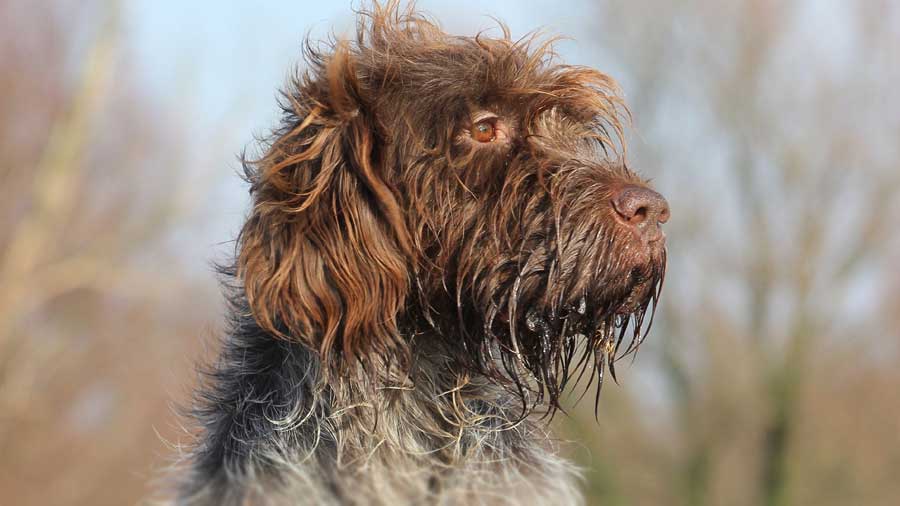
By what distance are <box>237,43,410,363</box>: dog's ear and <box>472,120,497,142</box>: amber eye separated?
33 cm

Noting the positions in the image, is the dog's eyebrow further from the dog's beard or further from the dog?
the dog's beard

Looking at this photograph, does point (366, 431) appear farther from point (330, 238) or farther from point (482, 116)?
point (482, 116)

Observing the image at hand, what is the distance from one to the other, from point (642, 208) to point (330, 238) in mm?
1018

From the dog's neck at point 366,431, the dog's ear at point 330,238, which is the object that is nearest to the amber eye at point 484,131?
the dog's ear at point 330,238

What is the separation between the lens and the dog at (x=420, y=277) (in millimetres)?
3320

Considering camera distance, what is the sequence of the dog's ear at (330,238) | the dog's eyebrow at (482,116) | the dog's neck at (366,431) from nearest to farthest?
1. the dog's ear at (330,238)
2. the dog's neck at (366,431)
3. the dog's eyebrow at (482,116)

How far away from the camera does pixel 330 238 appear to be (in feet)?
10.9

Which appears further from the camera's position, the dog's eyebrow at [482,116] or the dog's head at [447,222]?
the dog's eyebrow at [482,116]

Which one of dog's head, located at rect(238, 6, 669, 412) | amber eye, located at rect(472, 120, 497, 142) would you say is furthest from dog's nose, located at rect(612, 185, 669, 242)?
amber eye, located at rect(472, 120, 497, 142)

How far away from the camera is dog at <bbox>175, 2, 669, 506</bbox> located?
3.32m

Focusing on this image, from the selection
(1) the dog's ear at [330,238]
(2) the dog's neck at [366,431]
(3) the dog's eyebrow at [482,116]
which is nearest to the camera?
(1) the dog's ear at [330,238]

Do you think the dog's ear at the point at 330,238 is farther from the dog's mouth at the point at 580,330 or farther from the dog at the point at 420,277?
the dog's mouth at the point at 580,330

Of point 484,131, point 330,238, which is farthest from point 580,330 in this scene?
point 330,238

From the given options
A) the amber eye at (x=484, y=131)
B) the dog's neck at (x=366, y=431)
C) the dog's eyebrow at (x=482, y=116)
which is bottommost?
the dog's neck at (x=366, y=431)
